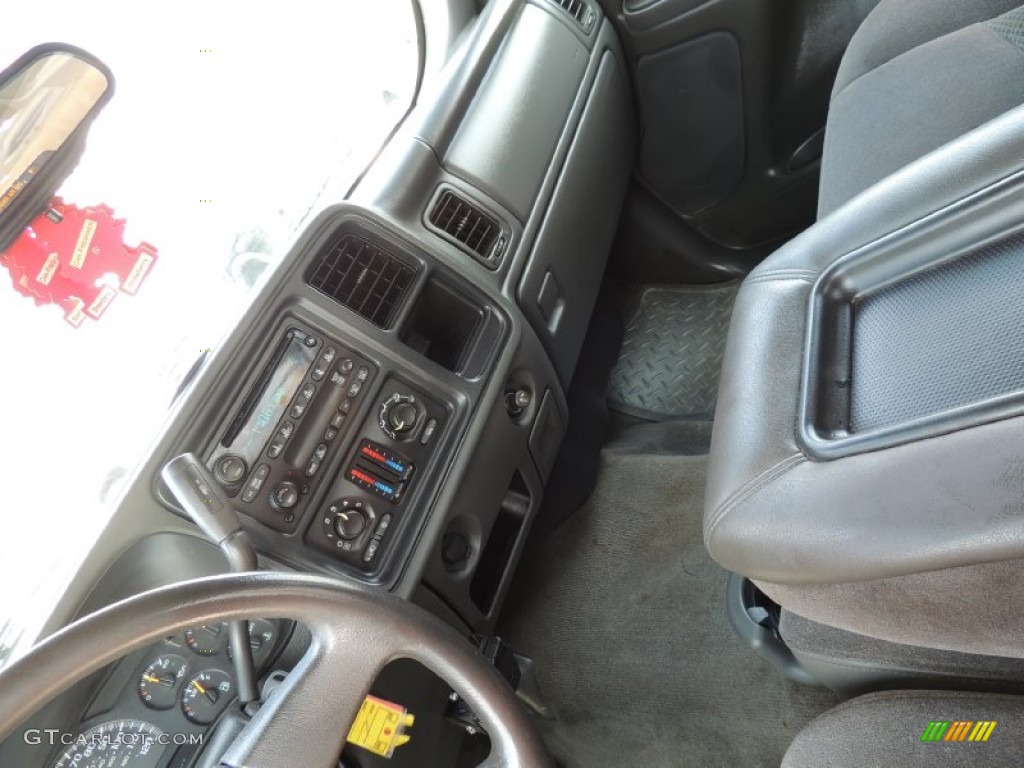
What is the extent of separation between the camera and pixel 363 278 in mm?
1316

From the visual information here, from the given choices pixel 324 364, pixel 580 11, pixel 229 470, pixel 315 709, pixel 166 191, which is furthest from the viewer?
pixel 580 11

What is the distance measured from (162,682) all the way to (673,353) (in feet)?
4.37

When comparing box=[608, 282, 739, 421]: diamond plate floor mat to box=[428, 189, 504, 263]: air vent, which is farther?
box=[608, 282, 739, 421]: diamond plate floor mat

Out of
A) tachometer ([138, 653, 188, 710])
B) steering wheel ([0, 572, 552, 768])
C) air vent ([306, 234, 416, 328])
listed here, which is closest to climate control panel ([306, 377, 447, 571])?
air vent ([306, 234, 416, 328])

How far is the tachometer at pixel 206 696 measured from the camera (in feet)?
3.43

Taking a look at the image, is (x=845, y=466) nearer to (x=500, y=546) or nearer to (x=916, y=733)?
(x=916, y=733)

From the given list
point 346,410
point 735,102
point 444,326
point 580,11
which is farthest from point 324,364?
point 735,102

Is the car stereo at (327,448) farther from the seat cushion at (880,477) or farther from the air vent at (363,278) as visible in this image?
the seat cushion at (880,477)

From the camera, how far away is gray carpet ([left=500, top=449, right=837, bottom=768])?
1455mm

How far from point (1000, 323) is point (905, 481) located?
0.21m

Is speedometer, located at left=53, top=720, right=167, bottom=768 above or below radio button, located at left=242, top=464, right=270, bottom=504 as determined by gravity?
below

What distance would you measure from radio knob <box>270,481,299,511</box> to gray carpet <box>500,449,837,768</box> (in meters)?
0.67

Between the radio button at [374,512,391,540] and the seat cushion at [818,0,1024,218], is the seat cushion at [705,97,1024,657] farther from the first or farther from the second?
the radio button at [374,512,391,540]

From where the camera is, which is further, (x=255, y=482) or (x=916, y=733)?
(x=255, y=482)
